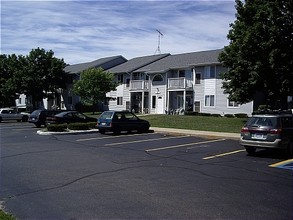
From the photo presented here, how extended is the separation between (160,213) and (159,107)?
3890 cm

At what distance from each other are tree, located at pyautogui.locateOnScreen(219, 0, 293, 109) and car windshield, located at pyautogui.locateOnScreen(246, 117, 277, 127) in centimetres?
1238

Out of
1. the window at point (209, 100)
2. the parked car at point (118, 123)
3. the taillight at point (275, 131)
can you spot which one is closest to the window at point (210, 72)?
the window at point (209, 100)

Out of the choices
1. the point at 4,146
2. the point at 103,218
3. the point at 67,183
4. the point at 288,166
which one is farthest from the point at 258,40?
the point at 103,218

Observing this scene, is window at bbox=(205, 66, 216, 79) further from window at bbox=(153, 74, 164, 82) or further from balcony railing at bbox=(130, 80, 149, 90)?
balcony railing at bbox=(130, 80, 149, 90)

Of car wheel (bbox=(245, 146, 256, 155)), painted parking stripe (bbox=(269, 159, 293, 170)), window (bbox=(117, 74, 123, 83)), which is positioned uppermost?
window (bbox=(117, 74, 123, 83))

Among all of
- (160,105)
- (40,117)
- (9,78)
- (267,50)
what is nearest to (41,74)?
(9,78)

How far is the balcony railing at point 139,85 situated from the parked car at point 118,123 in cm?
2274

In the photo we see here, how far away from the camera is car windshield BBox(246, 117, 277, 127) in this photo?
13560mm

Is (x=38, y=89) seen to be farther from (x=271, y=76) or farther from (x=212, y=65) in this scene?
(x=271, y=76)

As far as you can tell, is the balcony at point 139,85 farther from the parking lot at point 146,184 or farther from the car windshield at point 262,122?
the car windshield at point 262,122

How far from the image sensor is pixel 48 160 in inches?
493

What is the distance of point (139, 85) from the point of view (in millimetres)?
47094

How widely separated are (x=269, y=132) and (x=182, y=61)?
1253 inches

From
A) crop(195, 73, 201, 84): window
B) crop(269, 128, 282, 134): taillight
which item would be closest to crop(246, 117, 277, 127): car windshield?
crop(269, 128, 282, 134): taillight
